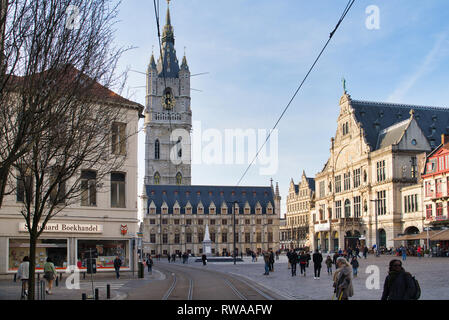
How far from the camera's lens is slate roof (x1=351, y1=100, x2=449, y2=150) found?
74.2 meters

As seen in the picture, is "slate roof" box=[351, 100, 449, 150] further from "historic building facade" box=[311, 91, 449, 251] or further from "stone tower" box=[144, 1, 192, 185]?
"stone tower" box=[144, 1, 192, 185]

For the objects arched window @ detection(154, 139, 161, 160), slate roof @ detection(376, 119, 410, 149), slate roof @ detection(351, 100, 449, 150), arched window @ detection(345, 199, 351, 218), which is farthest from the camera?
arched window @ detection(154, 139, 161, 160)

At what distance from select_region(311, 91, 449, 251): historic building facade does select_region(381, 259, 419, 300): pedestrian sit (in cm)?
5460

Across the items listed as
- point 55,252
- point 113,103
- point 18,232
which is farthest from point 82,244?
point 113,103

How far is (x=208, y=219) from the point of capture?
393 ft

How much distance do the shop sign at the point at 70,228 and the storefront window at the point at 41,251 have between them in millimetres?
657

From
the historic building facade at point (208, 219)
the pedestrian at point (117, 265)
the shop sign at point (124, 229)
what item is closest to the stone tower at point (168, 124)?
the historic building facade at point (208, 219)

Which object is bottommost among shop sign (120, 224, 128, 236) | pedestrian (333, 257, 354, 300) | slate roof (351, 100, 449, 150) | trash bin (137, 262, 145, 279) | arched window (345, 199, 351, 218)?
trash bin (137, 262, 145, 279)

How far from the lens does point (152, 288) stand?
23.9 meters

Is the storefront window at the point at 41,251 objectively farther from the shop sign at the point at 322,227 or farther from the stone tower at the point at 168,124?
the stone tower at the point at 168,124

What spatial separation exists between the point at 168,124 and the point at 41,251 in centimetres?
11349

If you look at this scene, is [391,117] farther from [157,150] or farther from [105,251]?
[157,150]

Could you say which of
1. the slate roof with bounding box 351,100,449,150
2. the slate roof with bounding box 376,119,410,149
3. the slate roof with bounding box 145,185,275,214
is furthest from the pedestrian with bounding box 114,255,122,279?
the slate roof with bounding box 145,185,275,214
